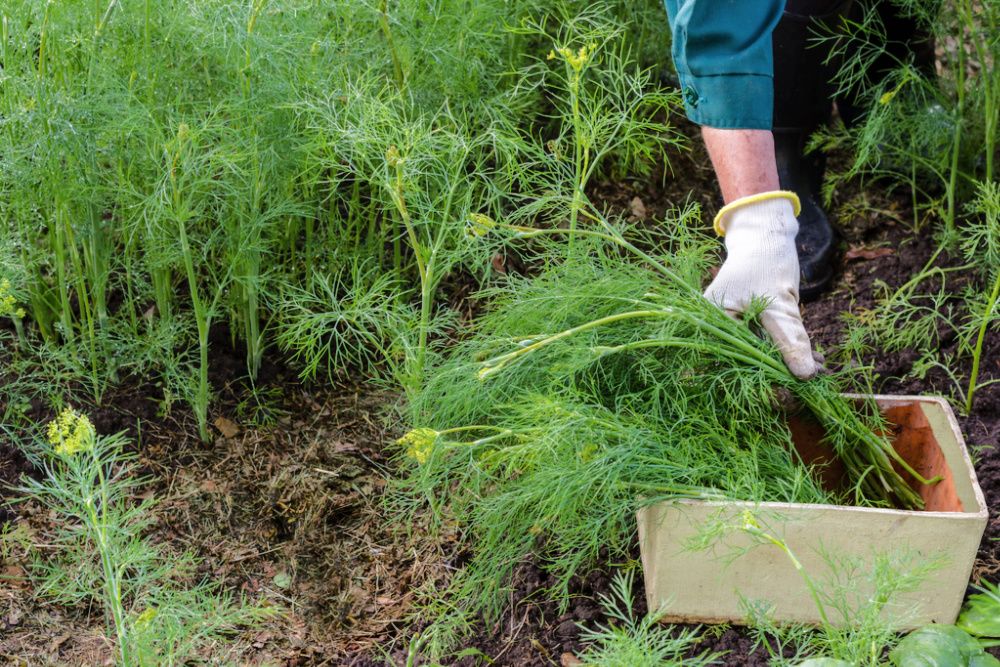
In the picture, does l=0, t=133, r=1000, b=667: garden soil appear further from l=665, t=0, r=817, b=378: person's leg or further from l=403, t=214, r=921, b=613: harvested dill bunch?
l=665, t=0, r=817, b=378: person's leg

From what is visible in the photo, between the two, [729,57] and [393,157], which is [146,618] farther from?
[729,57]

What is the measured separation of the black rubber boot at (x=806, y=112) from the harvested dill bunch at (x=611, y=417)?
3.45 feet

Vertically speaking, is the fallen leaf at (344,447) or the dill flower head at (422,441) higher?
the dill flower head at (422,441)

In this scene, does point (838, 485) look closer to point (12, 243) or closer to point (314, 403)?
point (314, 403)

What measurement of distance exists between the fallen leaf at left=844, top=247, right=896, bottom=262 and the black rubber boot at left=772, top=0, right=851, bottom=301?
0.07m

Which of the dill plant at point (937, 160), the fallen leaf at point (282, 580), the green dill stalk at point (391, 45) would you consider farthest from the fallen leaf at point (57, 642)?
the dill plant at point (937, 160)

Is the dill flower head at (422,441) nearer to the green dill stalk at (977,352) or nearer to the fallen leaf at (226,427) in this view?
the fallen leaf at (226,427)

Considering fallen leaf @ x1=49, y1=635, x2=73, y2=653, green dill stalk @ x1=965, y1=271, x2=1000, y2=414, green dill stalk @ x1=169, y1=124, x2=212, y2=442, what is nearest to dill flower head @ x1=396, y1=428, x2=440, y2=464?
green dill stalk @ x1=169, y1=124, x2=212, y2=442

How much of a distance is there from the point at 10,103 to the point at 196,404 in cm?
82

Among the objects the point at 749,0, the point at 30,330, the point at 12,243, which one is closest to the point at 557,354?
the point at 749,0

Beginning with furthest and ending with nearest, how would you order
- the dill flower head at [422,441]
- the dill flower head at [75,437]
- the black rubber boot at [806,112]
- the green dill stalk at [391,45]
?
the black rubber boot at [806,112] → the green dill stalk at [391,45] → the dill flower head at [422,441] → the dill flower head at [75,437]

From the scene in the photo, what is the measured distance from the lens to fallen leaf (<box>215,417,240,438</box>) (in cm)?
273

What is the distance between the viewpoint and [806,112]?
10.8 ft

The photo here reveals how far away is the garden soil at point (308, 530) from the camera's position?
7.18 feet
